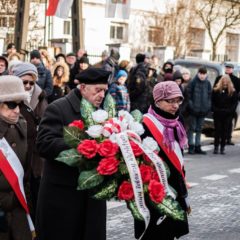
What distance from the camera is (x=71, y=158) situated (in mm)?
4082

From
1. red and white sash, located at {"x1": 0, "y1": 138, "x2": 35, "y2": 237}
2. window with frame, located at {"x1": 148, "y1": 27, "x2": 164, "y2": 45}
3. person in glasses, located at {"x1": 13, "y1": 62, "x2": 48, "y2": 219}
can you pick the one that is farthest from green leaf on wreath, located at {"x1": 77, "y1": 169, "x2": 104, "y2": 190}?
window with frame, located at {"x1": 148, "y1": 27, "x2": 164, "y2": 45}

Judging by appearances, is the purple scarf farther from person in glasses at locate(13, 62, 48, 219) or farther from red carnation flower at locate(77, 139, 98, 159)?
red carnation flower at locate(77, 139, 98, 159)

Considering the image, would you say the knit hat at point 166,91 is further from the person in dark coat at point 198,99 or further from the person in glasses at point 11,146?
the person in dark coat at point 198,99

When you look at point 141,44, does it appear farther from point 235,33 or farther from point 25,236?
point 25,236

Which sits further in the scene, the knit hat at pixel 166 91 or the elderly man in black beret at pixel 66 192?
the knit hat at pixel 166 91

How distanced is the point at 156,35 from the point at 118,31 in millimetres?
2276

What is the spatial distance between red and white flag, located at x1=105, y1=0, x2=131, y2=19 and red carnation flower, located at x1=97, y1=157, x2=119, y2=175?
1574 cm

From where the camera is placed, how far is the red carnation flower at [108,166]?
155 inches

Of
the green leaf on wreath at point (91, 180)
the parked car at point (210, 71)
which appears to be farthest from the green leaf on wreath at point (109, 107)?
the parked car at point (210, 71)

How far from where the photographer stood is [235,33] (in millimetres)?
47469

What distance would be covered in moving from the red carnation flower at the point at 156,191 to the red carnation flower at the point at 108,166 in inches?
9.9

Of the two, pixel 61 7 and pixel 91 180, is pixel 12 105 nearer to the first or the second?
pixel 91 180

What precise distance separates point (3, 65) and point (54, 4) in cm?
793

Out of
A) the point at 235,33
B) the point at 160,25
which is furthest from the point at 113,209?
the point at 235,33
